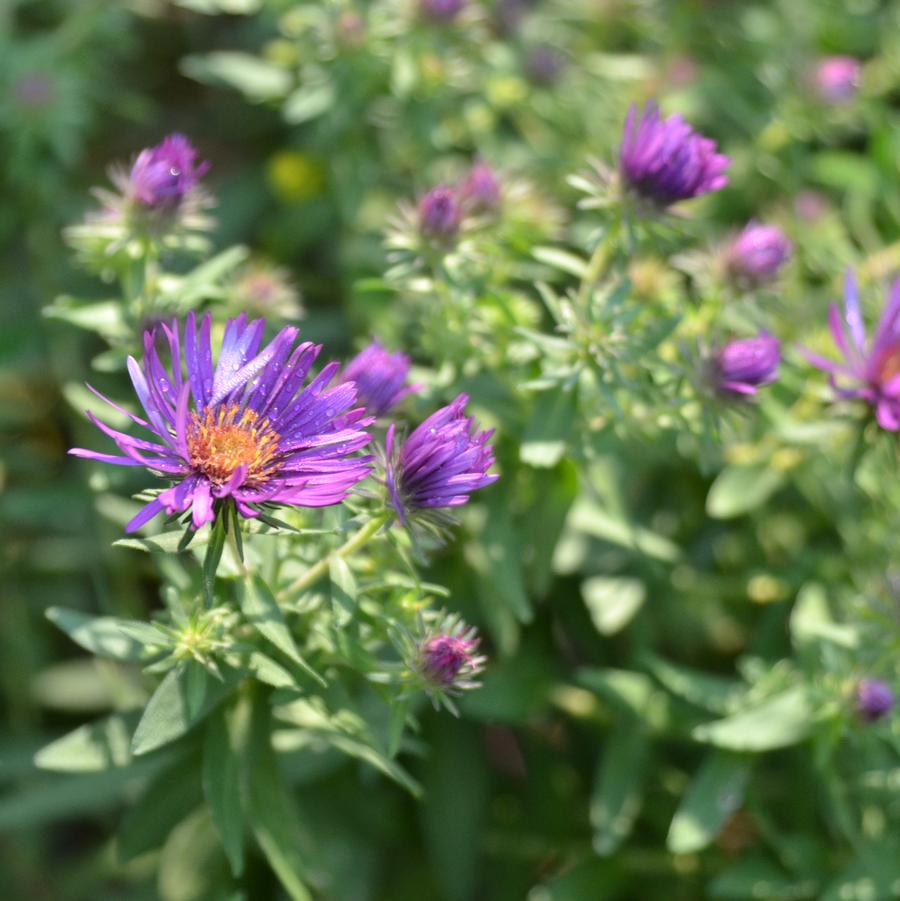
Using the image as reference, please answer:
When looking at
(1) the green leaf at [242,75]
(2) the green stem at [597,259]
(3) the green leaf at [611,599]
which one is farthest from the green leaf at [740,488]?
(1) the green leaf at [242,75]

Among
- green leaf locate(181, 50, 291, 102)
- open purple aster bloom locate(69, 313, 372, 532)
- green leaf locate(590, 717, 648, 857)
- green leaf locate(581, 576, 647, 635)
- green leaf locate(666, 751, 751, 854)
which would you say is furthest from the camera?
green leaf locate(181, 50, 291, 102)

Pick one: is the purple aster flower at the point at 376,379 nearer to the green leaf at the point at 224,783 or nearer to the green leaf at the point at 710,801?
the green leaf at the point at 224,783

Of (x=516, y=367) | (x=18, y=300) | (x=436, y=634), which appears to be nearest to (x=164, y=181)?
(x=516, y=367)

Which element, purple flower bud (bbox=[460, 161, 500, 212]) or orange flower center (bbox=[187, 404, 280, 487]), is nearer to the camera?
orange flower center (bbox=[187, 404, 280, 487])

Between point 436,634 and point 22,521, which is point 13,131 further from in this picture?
point 436,634

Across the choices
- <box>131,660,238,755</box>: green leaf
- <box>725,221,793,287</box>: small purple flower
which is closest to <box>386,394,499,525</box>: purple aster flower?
<box>131,660,238,755</box>: green leaf

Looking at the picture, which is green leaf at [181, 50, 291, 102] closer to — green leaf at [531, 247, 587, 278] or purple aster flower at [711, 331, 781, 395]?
green leaf at [531, 247, 587, 278]

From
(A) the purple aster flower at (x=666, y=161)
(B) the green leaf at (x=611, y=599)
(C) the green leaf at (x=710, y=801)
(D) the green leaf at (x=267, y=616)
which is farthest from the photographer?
(B) the green leaf at (x=611, y=599)

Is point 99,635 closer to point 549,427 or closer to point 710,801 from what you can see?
point 549,427
